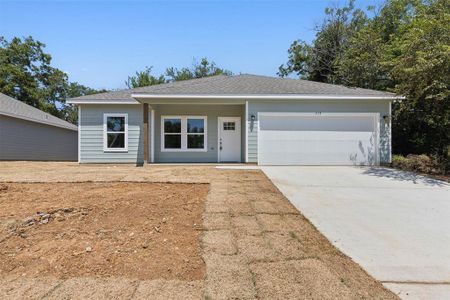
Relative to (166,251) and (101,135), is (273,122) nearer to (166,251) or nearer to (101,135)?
(101,135)

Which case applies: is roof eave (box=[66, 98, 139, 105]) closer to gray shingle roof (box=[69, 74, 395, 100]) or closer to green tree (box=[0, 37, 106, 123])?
gray shingle roof (box=[69, 74, 395, 100])

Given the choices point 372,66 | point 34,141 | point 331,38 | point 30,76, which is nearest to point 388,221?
point 372,66

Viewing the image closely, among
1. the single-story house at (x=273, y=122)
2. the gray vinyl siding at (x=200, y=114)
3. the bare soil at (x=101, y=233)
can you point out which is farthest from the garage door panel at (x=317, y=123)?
the bare soil at (x=101, y=233)

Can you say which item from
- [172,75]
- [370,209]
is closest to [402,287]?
[370,209]

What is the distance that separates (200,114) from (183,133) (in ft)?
3.78

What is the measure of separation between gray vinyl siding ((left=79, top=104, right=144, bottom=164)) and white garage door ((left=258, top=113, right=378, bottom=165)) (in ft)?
17.6

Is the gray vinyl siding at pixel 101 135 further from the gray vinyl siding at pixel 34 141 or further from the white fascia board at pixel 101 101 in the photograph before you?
the gray vinyl siding at pixel 34 141

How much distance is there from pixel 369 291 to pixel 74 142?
74.6 feet

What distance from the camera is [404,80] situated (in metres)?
10.3

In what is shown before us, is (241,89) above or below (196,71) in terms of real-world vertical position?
below

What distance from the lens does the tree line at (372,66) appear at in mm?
9430

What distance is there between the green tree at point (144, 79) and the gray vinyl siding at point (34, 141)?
1143 centimetres

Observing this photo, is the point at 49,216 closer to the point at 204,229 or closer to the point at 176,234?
the point at 176,234

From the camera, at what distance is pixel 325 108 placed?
11477 millimetres
